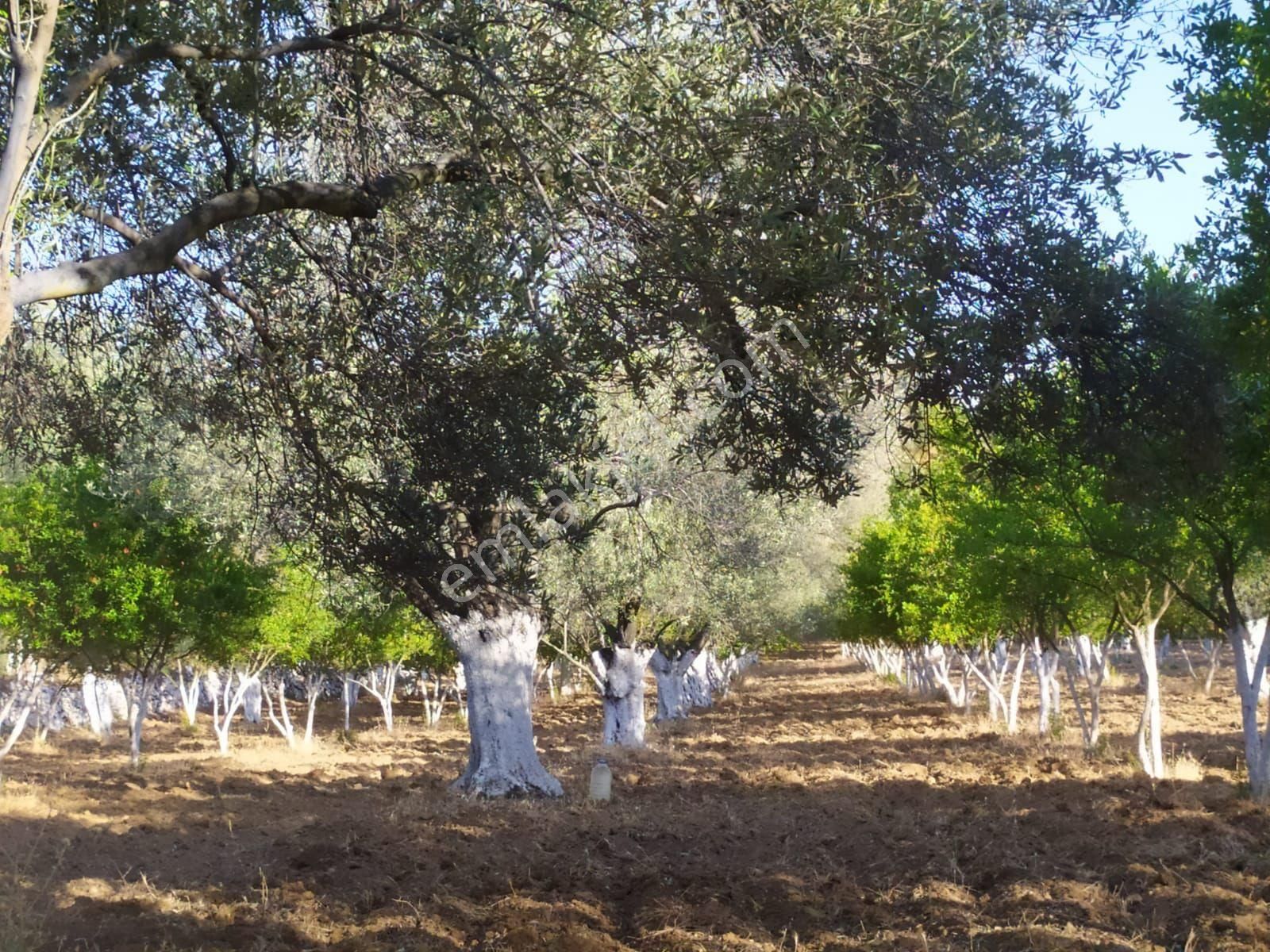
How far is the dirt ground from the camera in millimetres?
8781

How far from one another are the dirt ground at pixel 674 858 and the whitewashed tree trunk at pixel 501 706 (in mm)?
684

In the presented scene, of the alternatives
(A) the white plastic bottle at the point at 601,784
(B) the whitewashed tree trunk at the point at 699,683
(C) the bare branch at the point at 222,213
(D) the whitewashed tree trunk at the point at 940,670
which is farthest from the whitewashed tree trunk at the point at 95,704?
(C) the bare branch at the point at 222,213

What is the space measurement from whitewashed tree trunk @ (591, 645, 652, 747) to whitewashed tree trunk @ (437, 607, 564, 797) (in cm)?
991

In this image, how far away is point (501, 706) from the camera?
1831 centimetres

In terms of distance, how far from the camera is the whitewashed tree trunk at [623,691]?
28.6 m

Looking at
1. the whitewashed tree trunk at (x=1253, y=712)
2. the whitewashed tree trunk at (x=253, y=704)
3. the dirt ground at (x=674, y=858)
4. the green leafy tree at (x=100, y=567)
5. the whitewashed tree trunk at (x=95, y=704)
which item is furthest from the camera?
the whitewashed tree trunk at (x=253, y=704)

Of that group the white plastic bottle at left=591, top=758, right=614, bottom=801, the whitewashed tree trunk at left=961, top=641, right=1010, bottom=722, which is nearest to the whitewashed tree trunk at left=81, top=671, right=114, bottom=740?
the white plastic bottle at left=591, top=758, right=614, bottom=801

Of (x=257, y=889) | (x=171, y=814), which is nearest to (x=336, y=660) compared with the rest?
(x=171, y=814)

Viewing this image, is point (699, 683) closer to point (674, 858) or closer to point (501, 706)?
point (501, 706)

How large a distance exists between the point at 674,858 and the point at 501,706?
6.51 meters

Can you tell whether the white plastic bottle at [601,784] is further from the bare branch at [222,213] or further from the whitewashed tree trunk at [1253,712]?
the bare branch at [222,213]

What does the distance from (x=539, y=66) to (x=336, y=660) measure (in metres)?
38.1

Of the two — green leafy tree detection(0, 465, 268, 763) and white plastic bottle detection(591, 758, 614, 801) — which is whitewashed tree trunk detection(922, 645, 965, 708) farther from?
green leafy tree detection(0, 465, 268, 763)

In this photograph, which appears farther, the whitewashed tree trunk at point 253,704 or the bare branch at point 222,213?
the whitewashed tree trunk at point 253,704
